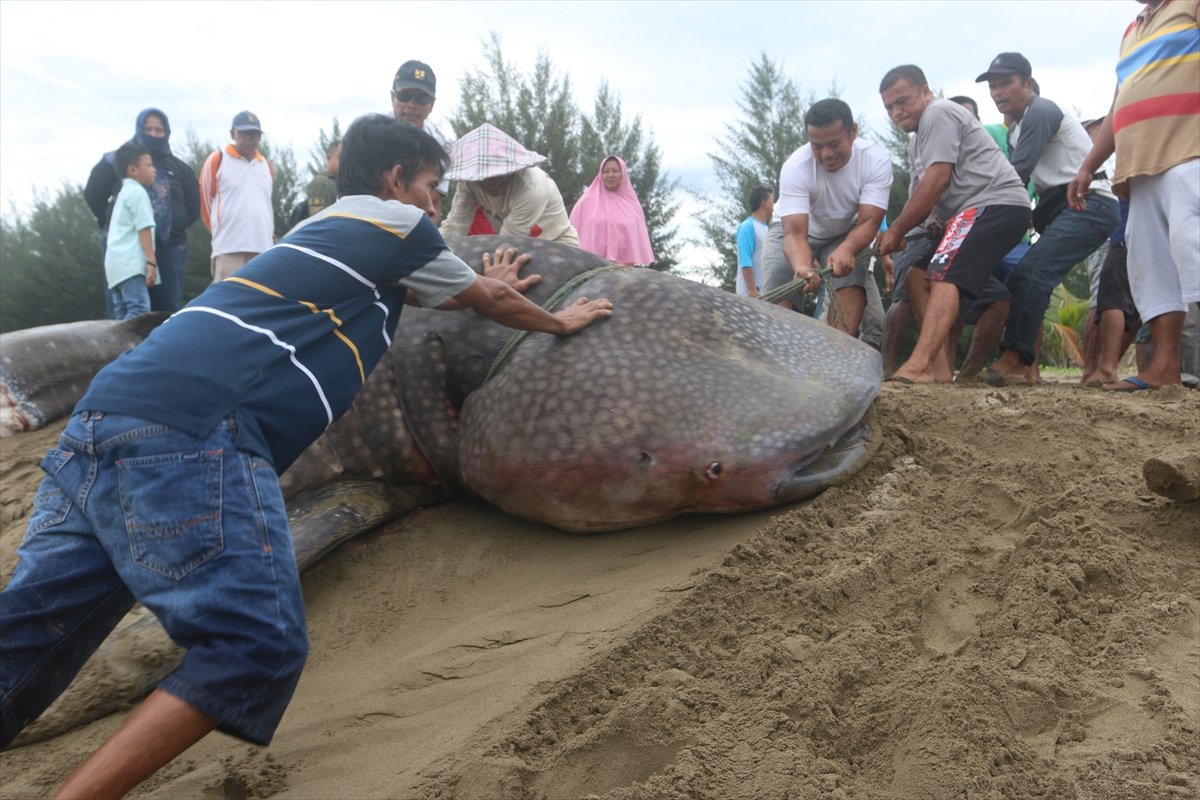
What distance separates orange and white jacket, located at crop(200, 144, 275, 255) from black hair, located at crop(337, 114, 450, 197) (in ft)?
14.1

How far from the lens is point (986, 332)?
16.3 feet

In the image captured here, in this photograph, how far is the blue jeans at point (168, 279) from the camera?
6.89 metres

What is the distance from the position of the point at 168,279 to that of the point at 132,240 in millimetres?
535

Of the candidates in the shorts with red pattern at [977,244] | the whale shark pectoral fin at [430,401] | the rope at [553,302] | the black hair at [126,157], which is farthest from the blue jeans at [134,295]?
the shorts with red pattern at [977,244]

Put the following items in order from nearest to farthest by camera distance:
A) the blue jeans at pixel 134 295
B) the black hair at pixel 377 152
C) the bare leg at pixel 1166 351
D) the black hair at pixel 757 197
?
the black hair at pixel 377 152 < the bare leg at pixel 1166 351 < the blue jeans at pixel 134 295 < the black hair at pixel 757 197

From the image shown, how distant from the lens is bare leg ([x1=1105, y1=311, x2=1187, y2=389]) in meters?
4.00

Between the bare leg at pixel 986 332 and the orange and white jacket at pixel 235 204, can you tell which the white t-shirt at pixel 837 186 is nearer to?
the bare leg at pixel 986 332

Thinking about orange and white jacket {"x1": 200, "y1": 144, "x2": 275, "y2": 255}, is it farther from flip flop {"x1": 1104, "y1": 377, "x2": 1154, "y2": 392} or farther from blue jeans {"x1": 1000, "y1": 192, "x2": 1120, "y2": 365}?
flip flop {"x1": 1104, "y1": 377, "x2": 1154, "y2": 392}

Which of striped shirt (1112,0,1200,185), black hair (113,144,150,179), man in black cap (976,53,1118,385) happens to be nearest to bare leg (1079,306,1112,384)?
man in black cap (976,53,1118,385)

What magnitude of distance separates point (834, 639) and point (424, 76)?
3.77 meters

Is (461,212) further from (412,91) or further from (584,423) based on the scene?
(584,423)

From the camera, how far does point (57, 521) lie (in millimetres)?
1941

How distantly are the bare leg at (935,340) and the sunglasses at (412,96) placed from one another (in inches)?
106

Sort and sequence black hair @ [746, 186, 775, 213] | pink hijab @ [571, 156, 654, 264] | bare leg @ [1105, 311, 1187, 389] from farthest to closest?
black hair @ [746, 186, 775, 213]
pink hijab @ [571, 156, 654, 264]
bare leg @ [1105, 311, 1187, 389]
